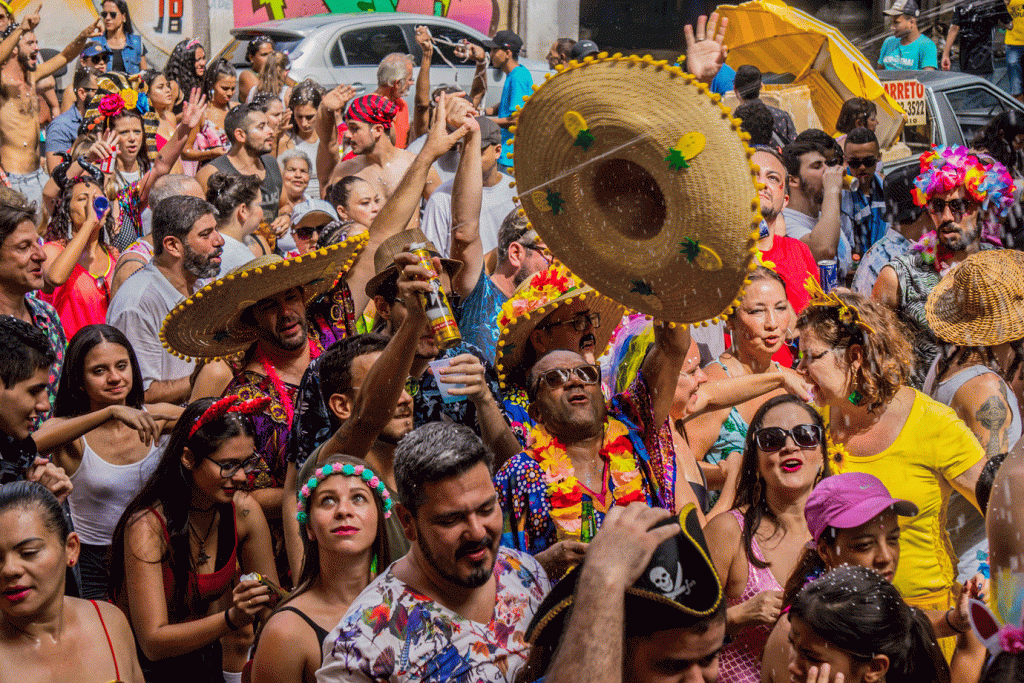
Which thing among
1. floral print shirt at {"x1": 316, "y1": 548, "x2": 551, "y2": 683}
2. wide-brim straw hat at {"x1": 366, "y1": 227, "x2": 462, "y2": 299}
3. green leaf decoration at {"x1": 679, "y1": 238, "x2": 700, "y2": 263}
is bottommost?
floral print shirt at {"x1": 316, "y1": 548, "x2": 551, "y2": 683}

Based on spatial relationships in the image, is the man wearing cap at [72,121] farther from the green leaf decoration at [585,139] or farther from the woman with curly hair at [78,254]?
the green leaf decoration at [585,139]

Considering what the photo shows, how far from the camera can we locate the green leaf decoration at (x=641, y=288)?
11.5ft

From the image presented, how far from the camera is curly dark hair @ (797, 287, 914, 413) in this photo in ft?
13.3

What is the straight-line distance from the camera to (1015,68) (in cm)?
1052

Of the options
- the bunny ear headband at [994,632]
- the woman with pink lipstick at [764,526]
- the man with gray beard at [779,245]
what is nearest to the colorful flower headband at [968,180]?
the man with gray beard at [779,245]

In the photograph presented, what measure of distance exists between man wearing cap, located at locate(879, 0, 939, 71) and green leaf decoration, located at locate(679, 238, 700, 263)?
834 cm

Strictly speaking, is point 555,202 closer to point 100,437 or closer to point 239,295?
point 239,295

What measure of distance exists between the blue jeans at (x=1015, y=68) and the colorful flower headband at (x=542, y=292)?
788 centimetres

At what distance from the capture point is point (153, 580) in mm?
3795

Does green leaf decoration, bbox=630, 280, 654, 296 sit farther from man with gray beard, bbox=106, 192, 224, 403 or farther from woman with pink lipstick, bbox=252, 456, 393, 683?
man with gray beard, bbox=106, 192, 224, 403

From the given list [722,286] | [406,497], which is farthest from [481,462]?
[722,286]

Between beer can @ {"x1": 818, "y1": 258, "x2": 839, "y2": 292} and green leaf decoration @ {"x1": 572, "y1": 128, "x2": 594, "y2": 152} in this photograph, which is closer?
green leaf decoration @ {"x1": 572, "y1": 128, "x2": 594, "y2": 152}

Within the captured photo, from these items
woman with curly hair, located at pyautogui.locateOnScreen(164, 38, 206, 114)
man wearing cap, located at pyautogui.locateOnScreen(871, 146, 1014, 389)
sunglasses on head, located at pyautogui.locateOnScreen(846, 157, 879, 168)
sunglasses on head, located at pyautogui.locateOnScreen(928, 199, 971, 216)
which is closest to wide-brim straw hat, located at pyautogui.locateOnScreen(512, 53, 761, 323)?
man wearing cap, located at pyautogui.locateOnScreen(871, 146, 1014, 389)

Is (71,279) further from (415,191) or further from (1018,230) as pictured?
(1018,230)
